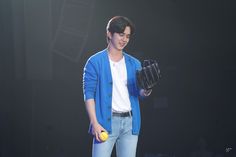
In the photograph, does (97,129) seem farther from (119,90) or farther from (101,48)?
(101,48)

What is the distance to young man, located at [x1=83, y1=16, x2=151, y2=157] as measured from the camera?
7.63 feet

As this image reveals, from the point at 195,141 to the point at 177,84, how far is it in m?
0.68

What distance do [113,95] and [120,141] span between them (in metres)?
0.32

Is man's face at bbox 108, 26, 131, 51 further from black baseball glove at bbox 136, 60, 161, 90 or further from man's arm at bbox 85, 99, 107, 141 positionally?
man's arm at bbox 85, 99, 107, 141

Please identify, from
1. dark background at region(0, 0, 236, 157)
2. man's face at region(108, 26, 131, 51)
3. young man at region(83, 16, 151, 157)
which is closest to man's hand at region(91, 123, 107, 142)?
young man at region(83, 16, 151, 157)

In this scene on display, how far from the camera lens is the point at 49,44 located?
3.81 m

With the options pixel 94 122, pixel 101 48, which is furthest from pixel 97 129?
pixel 101 48

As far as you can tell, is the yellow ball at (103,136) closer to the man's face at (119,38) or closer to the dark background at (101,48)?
the man's face at (119,38)

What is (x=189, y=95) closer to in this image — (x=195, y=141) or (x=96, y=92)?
(x=195, y=141)

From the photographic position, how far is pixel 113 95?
2373mm

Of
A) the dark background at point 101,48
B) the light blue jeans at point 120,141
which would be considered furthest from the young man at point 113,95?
the dark background at point 101,48

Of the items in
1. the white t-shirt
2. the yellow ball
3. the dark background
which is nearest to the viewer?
the yellow ball

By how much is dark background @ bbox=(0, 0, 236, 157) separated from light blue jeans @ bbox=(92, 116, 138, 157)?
5.31 ft

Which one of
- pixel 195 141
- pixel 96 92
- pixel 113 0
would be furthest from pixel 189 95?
pixel 96 92
